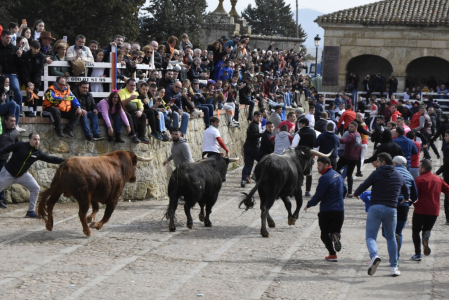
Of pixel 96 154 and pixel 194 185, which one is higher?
pixel 96 154

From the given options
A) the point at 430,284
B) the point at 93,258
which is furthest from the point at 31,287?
the point at 430,284

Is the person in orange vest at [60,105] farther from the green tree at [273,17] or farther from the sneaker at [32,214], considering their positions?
the green tree at [273,17]

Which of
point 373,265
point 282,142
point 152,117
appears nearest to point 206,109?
point 282,142

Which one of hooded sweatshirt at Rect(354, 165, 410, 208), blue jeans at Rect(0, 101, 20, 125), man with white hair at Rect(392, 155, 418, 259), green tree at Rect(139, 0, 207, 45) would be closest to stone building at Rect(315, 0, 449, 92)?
green tree at Rect(139, 0, 207, 45)

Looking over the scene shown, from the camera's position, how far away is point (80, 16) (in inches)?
1411

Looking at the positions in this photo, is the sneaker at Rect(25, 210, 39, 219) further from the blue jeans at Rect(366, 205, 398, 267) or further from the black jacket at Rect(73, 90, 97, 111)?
the blue jeans at Rect(366, 205, 398, 267)

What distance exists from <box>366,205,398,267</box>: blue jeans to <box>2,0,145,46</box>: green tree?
88.9 ft

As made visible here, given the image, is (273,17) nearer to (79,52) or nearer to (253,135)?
(253,135)

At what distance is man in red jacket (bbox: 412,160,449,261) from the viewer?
35.4ft

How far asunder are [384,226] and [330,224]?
3.40ft

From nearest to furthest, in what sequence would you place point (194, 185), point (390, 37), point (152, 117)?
point (194, 185), point (152, 117), point (390, 37)

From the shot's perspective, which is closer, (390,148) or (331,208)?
(331,208)

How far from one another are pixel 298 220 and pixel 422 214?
12.2ft

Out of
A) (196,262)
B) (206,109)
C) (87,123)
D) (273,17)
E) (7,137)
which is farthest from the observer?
(273,17)
